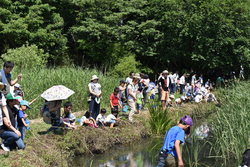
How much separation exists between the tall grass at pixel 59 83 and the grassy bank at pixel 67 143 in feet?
8.13

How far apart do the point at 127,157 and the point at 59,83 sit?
16.5ft

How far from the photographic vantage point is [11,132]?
6.76m

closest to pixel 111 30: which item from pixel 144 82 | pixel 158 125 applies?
pixel 144 82

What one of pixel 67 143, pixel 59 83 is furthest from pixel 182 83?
pixel 67 143

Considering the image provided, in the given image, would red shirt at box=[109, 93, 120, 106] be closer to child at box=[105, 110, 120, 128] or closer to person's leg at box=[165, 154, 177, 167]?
child at box=[105, 110, 120, 128]

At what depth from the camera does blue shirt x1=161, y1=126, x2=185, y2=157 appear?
572 cm

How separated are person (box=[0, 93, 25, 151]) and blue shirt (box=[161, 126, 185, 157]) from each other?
270 cm

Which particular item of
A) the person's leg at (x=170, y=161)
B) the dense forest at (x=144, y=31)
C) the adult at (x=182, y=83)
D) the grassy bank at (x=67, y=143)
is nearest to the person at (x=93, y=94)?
the grassy bank at (x=67, y=143)

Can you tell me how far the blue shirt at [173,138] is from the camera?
18.8 feet

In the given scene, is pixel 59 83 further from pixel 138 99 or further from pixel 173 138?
pixel 173 138

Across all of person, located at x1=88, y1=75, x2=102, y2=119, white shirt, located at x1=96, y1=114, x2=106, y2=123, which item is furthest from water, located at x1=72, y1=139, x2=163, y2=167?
person, located at x1=88, y1=75, x2=102, y2=119

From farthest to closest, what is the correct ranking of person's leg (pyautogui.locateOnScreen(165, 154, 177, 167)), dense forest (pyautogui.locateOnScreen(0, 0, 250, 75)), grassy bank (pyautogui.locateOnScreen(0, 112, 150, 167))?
dense forest (pyautogui.locateOnScreen(0, 0, 250, 75)) < grassy bank (pyautogui.locateOnScreen(0, 112, 150, 167)) < person's leg (pyautogui.locateOnScreen(165, 154, 177, 167))

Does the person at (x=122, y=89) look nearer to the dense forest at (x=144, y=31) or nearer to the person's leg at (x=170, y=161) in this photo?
the person's leg at (x=170, y=161)

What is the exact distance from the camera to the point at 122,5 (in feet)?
75.9
